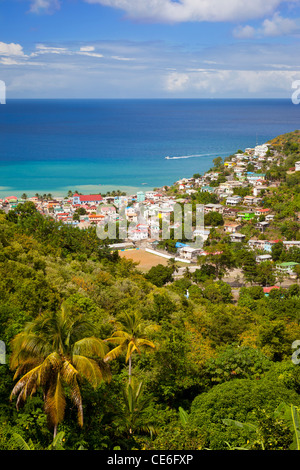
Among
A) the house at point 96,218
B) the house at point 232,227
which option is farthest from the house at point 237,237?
the house at point 96,218

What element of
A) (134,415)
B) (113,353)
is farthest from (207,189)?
(134,415)

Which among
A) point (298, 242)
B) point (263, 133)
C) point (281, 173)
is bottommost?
point (298, 242)

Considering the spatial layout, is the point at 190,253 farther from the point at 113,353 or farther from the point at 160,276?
the point at 113,353

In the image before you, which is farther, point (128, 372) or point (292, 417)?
point (128, 372)

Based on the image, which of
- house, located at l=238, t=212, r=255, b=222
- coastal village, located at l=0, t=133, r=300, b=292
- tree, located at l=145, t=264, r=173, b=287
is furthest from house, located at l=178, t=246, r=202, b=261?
house, located at l=238, t=212, r=255, b=222

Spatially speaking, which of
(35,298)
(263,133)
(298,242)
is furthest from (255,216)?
(263,133)

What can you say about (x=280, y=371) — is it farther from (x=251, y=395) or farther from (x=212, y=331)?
(x=212, y=331)
